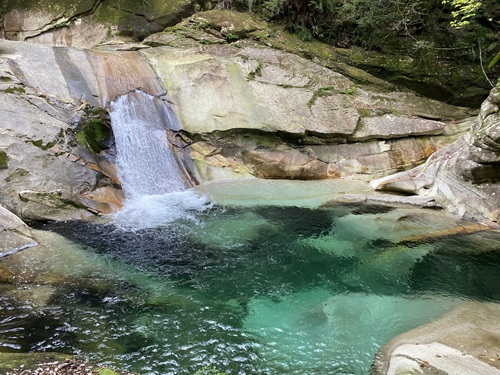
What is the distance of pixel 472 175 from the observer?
9719mm

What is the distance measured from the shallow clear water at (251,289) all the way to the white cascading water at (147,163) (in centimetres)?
92

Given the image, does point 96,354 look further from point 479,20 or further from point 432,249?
point 479,20

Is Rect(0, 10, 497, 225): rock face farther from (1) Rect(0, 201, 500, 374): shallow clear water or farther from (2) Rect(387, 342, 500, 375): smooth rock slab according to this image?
(2) Rect(387, 342, 500, 375): smooth rock slab

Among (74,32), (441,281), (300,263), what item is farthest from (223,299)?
(74,32)

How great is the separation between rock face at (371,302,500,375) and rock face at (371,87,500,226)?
170 inches

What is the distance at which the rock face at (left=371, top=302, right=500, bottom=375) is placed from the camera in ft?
15.0

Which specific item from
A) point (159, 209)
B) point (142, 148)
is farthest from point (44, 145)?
point (159, 209)

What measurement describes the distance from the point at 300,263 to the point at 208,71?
7.73 meters

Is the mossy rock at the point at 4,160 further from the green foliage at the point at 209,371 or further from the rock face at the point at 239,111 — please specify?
the green foliage at the point at 209,371

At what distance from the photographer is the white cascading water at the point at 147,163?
32.2ft

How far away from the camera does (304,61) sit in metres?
13.8

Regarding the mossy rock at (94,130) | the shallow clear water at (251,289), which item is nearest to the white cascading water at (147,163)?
the mossy rock at (94,130)

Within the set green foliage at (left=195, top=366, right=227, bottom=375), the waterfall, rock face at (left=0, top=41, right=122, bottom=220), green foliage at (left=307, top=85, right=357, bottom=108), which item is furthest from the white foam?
green foliage at (left=307, top=85, right=357, bottom=108)

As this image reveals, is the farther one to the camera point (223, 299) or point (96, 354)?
point (223, 299)
